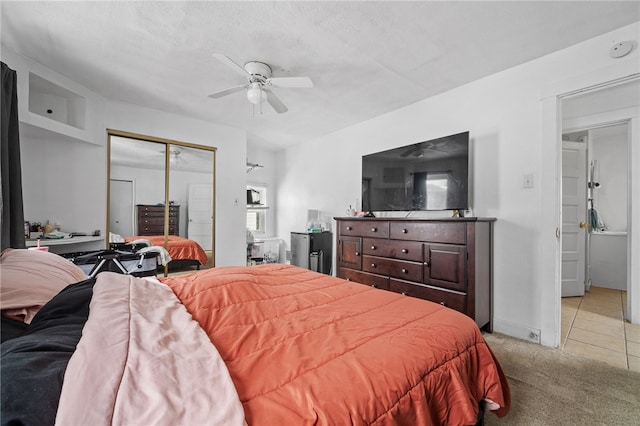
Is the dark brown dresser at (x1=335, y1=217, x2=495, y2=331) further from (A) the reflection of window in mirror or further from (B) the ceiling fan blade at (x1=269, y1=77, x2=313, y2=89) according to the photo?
(A) the reflection of window in mirror

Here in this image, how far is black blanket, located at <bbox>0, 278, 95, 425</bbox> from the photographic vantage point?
1.73ft

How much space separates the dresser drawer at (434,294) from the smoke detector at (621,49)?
2.13 metres

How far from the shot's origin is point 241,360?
90cm

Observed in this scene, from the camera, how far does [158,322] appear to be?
3.19 feet

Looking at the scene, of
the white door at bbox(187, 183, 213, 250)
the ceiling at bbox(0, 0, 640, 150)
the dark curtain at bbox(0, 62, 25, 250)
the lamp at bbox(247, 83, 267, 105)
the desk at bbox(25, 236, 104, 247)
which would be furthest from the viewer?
the white door at bbox(187, 183, 213, 250)

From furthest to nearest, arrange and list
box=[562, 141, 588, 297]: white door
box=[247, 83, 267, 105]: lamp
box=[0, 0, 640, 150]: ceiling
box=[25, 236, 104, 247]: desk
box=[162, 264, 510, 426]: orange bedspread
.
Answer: box=[562, 141, 588, 297]: white door, box=[25, 236, 104, 247]: desk, box=[247, 83, 267, 105]: lamp, box=[0, 0, 640, 150]: ceiling, box=[162, 264, 510, 426]: orange bedspread

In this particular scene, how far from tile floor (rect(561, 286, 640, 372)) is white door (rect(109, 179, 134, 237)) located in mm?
4912

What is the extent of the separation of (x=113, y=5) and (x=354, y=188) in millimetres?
3185

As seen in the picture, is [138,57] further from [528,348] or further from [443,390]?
[528,348]

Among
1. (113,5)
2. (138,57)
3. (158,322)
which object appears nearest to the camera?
(158,322)

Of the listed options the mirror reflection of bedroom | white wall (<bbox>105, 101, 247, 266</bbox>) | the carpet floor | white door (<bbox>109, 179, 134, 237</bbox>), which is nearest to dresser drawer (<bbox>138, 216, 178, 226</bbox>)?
the mirror reflection of bedroom

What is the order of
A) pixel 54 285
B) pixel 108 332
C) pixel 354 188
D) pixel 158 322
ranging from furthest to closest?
pixel 354 188 < pixel 54 285 < pixel 158 322 < pixel 108 332

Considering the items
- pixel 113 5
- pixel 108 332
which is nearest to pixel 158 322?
pixel 108 332

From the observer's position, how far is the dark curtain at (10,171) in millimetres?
2014
